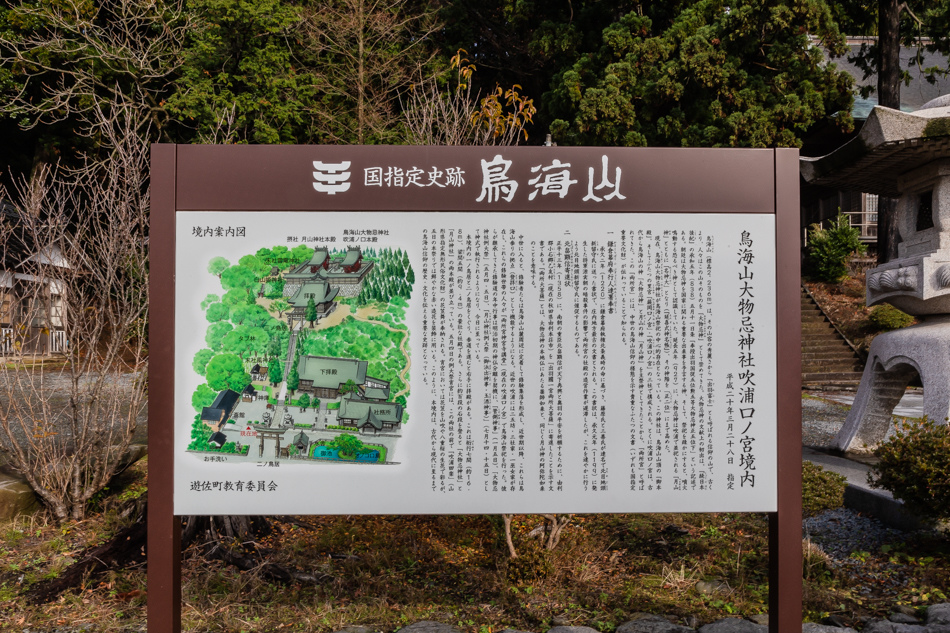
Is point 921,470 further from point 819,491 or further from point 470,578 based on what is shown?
point 470,578

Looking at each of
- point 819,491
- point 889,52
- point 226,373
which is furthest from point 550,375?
point 889,52

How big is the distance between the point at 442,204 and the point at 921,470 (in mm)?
3580

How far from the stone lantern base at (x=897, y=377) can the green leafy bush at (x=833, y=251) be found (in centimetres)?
1228

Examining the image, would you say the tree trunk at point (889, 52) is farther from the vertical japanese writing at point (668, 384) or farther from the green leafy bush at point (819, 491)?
the vertical japanese writing at point (668, 384)

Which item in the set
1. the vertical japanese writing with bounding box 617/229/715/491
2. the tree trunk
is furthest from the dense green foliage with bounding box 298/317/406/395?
the tree trunk

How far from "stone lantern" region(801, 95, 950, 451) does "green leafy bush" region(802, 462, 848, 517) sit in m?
1.84

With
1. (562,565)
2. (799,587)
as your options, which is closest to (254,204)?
(562,565)

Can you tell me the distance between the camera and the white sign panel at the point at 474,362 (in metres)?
2.94

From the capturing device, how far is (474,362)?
3.00 metres

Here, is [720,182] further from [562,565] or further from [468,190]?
[562,565]

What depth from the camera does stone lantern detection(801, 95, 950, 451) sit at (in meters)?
5.06

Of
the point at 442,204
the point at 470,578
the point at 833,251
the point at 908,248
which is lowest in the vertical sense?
the point at 470,578

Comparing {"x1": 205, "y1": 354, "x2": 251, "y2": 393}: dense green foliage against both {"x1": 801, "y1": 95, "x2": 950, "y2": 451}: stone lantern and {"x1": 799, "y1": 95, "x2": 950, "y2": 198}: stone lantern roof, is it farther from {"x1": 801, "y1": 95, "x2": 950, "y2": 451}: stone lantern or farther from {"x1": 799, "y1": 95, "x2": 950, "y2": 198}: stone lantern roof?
{"x1": 801, "y1": 95, "x2": 950, "y2": 451}: stone lantern

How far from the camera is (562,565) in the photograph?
4125 mm
